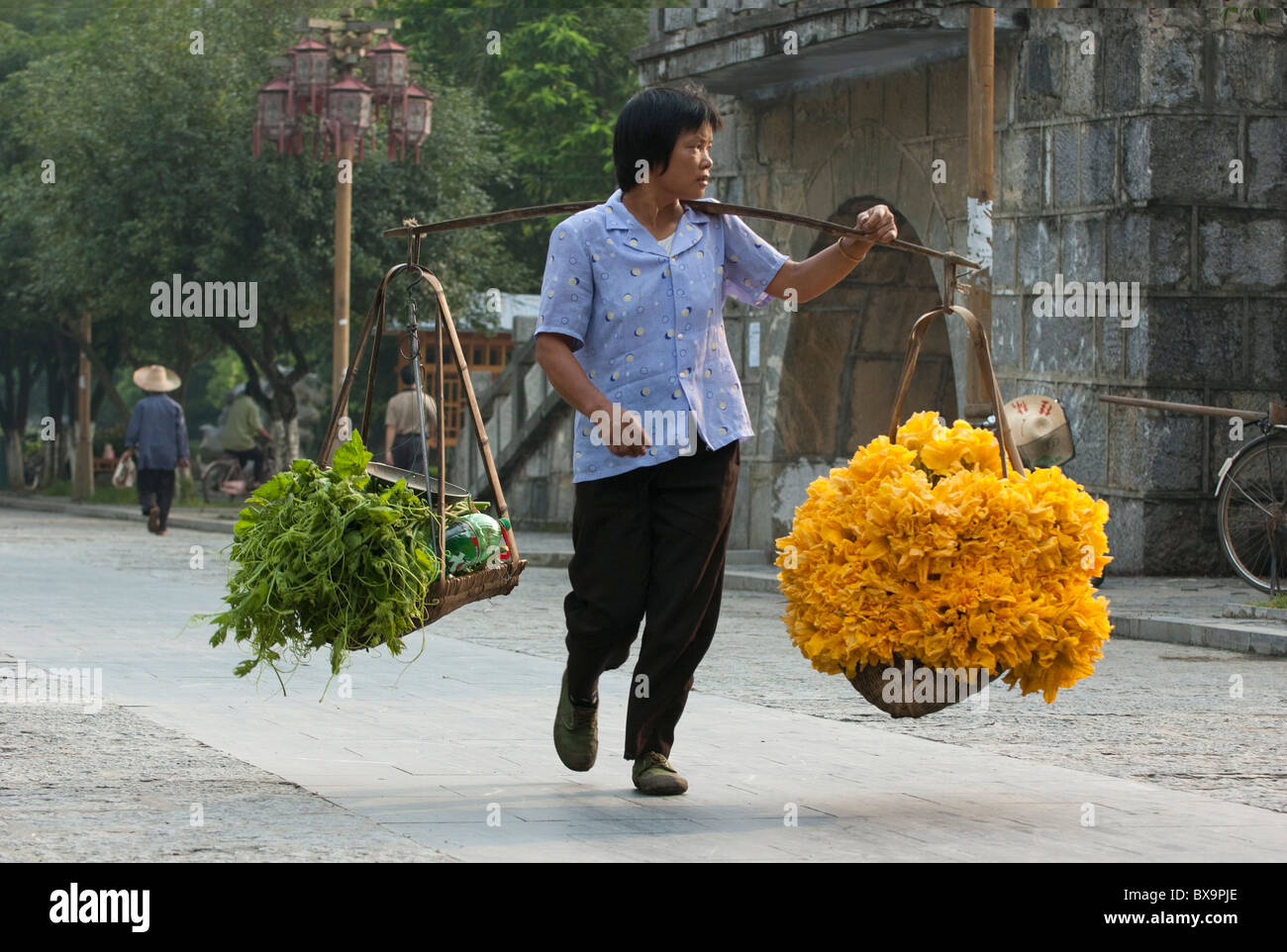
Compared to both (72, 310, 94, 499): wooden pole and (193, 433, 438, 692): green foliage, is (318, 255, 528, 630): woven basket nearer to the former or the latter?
(193, 433, 438, 692): green foliage

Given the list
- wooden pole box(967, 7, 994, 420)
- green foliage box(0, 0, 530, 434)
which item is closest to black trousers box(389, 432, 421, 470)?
wooden pole box(967, 7, 994, 420)

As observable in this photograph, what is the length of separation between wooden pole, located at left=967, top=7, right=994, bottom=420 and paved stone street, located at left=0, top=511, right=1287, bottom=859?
11.0ft

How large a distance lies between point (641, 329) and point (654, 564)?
2.13ft

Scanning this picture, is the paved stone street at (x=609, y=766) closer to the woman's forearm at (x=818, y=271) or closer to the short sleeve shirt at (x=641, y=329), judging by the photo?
the short sleeve shirt at (x=641, y=329)

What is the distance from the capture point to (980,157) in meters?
13.4

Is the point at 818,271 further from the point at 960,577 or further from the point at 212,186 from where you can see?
the point at 212,186

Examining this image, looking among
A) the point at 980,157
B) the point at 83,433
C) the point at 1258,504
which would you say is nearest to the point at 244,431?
the point at 83,433

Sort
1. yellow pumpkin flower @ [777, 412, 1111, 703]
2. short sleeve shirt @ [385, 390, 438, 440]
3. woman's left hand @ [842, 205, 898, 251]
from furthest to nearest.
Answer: short sleeve shirt @ [385, 390, 438, 440]
woman's left hand @ [842, 205, 898, 251]
yellow pumpkin flower @ [777, 412, 1111, 703]

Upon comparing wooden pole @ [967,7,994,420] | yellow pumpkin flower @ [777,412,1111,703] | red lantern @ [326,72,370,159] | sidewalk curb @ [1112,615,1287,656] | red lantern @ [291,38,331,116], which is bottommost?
sidewalk curb @ [1112,615,1287,656]

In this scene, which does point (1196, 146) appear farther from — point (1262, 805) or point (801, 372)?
point (1262, 805)

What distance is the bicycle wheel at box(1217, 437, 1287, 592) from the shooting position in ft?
39.8

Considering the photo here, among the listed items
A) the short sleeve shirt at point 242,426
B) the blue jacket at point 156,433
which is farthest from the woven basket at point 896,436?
the short sleeve shirt at point 242,426

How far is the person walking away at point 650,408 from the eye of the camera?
559cm
